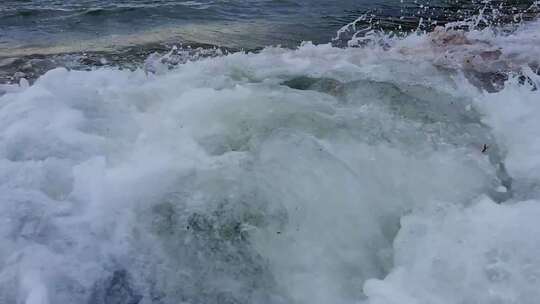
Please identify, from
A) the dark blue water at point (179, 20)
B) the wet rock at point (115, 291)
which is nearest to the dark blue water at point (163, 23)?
the dark blue water at point (179, 20)

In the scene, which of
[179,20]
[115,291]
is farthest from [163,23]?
[115,291]

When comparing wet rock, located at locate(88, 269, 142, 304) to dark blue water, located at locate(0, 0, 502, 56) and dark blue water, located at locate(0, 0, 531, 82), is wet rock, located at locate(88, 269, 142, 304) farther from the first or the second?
dark blue water, located at locate(0, 0, 502, 56)

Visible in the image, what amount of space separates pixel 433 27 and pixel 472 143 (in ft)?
18.9

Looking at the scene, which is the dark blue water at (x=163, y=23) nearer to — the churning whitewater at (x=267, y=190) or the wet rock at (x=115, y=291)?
the churning whitewater at (x=267, y=190)

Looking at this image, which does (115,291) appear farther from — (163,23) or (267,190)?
(163,23)

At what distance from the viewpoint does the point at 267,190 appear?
15.8 ft

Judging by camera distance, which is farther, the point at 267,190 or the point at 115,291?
the point at 267,190

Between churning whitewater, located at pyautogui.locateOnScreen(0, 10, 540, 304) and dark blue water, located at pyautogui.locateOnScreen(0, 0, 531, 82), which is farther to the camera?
dark blue water, located at pyautogui.locateOnScreen(0, 0, 531, 82)

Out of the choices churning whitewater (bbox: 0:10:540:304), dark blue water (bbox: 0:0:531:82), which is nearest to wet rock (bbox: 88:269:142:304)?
churning whitewater (bbox: 0:10:540:304)

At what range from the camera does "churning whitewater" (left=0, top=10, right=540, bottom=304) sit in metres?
3.94

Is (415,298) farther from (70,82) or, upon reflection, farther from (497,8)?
(497,8)

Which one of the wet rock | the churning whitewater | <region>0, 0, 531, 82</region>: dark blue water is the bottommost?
<region>0, 0, 531, 82</region>: dark blue water

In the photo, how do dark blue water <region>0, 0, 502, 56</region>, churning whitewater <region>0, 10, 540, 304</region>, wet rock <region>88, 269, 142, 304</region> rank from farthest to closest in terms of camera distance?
dark blue water <region>0, 0, 502, 56</region> < churning whitewater <region>0, 10, 540, 304</region> < wet rock <region>88, 269, 142, 304</region>

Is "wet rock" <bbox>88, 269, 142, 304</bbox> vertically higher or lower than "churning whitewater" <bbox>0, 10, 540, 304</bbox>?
lower
